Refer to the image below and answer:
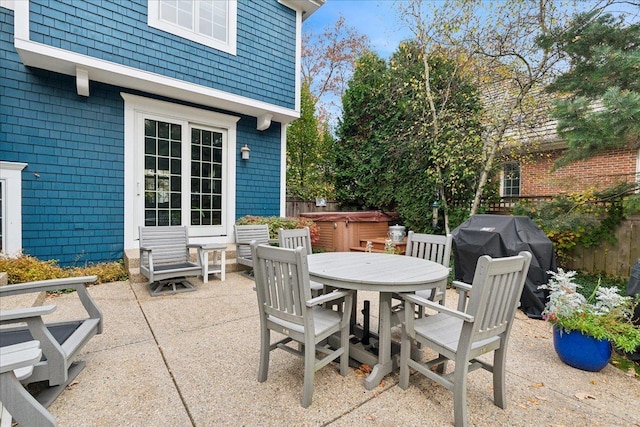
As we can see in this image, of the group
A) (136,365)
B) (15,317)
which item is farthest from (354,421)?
(15,317)

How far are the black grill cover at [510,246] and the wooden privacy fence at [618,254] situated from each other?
85.5 inches

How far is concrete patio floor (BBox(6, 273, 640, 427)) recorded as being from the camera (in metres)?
1.89

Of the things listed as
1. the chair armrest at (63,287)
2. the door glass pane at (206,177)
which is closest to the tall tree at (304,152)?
the door glass pane at (206,177)

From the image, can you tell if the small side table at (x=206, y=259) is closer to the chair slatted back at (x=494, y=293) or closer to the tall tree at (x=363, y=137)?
the chair slatted back at (x=494, y=293)

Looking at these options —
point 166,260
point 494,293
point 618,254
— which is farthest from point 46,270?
point 618,254

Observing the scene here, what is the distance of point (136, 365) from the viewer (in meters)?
2.47

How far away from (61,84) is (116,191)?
1770mm

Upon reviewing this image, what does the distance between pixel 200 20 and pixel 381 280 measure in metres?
6.13

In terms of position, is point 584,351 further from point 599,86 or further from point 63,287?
point 63,287

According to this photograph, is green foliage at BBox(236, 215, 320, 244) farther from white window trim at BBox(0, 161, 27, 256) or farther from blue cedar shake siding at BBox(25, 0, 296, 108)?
white window trim at BBox(0, 161, 27, 256)

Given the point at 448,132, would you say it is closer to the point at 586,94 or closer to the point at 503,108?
the point at 503,108

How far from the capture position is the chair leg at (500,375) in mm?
1993

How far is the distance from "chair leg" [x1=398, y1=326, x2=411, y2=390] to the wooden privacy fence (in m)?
5.16

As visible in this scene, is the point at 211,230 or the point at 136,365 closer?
the point at 136,365
